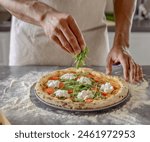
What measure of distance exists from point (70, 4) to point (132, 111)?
2.18ft

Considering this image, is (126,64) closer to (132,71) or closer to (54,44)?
(132,71)

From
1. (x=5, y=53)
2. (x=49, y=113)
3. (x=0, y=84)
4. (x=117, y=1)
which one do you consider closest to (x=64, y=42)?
(x=49, y=113)

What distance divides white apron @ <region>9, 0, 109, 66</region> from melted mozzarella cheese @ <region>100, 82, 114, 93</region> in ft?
1.17

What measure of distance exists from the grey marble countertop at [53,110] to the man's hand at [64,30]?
242mm

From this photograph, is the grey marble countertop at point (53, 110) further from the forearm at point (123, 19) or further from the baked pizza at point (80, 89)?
the forearm at point (123, 19)

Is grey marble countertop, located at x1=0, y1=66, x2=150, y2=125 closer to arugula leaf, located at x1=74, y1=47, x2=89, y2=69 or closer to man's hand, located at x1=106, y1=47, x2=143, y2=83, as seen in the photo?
man's hand, located at x1=106, y1=47, x2=143, y2=83

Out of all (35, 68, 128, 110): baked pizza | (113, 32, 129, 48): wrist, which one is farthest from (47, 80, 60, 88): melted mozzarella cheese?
(113, 32, 129, 48): wrist

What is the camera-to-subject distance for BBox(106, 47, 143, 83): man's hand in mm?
1537

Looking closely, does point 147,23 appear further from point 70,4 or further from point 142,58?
point 70,4

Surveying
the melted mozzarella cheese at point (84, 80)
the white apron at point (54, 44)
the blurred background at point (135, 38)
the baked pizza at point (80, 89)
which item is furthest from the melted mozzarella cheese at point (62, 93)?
the blurred background at point (135, 38)

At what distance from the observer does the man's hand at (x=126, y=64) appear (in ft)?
5.04

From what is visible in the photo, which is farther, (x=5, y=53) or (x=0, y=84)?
(x=5, y=53)

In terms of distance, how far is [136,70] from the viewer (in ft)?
5.11

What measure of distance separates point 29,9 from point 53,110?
0.40 m
